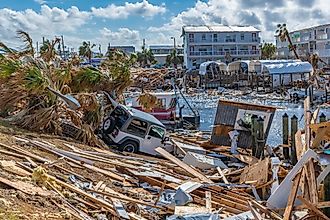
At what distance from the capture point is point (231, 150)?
16922mm

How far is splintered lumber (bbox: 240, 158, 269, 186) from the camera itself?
11383mm

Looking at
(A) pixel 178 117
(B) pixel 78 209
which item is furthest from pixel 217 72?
(B) pixel 78 209

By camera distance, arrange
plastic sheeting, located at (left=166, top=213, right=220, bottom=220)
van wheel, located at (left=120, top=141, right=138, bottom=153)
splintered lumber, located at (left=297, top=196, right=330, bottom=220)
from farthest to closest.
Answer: van wheel, located at (left=120, top=141, right=138, bottom=153)
splintered lumber, located at (left=297, top=196, right=330, bottom=220)
plastic sheeting, located at (left=166, top=213, right=220, bottom=220)

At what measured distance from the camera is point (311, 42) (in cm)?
8900

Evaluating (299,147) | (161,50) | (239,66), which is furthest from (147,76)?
(161,50)

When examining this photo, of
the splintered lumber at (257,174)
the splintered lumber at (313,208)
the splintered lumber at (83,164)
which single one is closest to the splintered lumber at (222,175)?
the splintered lumber at (257,174)

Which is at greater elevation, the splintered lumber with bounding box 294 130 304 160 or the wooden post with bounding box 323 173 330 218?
the splintered lumber with bounding box 294 130 304 160

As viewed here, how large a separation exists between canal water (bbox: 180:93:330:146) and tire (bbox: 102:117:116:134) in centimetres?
872

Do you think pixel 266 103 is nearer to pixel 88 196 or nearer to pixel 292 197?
pixel 292 197

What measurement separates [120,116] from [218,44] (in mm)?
75806

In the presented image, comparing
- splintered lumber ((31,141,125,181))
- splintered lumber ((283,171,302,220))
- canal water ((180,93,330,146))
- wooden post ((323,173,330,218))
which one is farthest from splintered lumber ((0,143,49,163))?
canal water ((180,93,330,146))

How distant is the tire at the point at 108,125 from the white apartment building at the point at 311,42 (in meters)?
65.8

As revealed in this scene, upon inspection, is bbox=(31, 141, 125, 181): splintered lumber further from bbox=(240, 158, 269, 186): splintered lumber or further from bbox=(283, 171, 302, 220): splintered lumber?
bbox=(283, 171, 302, 220): splintered lumber

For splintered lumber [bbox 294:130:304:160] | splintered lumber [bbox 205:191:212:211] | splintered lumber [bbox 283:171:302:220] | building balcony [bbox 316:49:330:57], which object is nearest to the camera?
splintered lumber [bbox 283:171:302:220]
